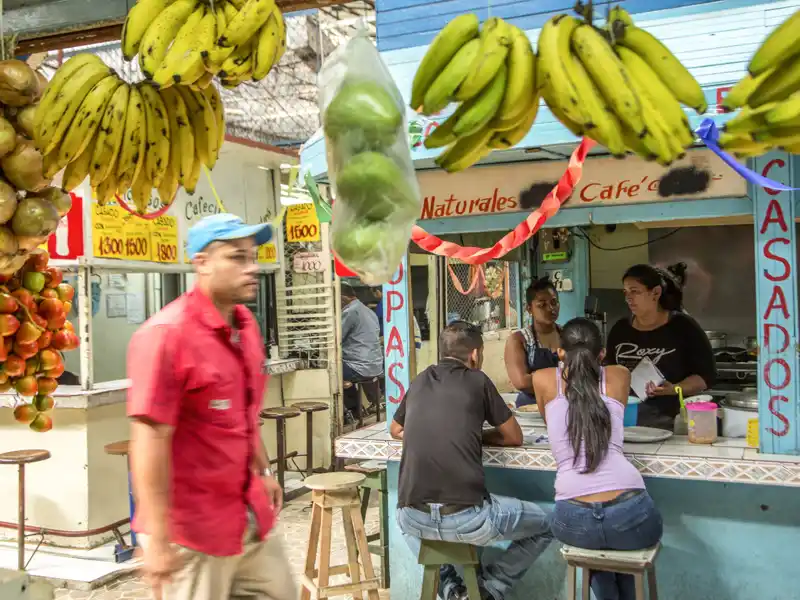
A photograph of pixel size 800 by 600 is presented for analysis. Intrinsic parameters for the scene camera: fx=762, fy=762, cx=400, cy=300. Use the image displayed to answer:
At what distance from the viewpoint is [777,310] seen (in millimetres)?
3551

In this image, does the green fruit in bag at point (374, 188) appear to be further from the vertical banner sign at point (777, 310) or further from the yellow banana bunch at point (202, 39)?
the vertical banner sign at point (777, 310)

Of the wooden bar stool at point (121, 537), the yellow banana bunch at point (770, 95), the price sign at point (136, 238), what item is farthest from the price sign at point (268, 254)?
the yellow banana bunch at point (770, 95)

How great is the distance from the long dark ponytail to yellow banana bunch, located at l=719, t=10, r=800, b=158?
2014 mm

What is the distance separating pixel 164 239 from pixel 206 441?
16.2 feet

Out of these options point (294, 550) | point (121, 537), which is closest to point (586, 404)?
point (294, 550)

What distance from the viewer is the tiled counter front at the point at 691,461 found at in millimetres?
3453

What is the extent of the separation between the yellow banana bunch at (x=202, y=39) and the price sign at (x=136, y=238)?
15.5 ft

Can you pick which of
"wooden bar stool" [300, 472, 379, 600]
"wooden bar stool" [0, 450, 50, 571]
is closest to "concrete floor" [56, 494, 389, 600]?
"wooden bar stool" [0, 450, 50, 571]

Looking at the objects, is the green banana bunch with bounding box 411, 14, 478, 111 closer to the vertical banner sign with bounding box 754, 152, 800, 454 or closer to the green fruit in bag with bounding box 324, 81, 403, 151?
the green fruit in bag with bounding box 324, 81, 403, 151

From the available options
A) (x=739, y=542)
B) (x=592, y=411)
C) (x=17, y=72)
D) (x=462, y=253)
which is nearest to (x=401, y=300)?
(x=462, y=253)

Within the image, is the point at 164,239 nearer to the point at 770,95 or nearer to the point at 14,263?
the point at 14,263

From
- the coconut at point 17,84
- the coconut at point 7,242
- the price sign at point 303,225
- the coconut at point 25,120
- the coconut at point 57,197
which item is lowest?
the coconut at point 7,242

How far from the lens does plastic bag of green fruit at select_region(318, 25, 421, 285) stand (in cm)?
148

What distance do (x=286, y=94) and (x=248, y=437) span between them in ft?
27.1
